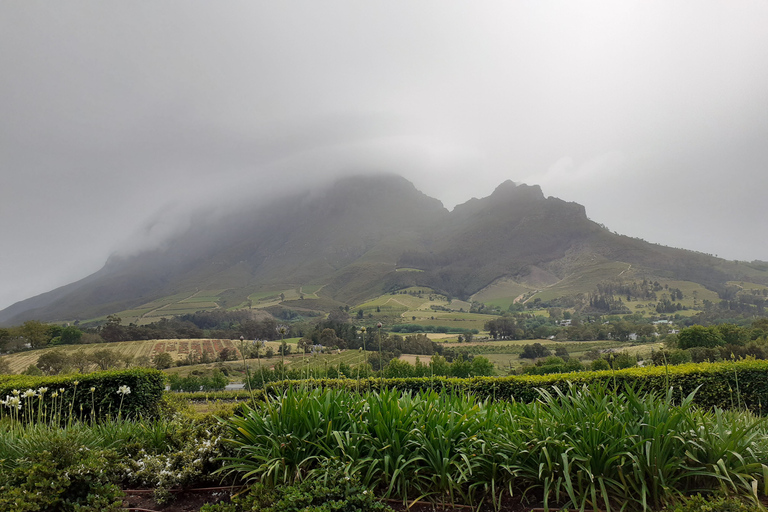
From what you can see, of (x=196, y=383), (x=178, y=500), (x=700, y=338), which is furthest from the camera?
(x=196, y=383)

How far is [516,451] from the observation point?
405cm

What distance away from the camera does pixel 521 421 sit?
4559 millimetres

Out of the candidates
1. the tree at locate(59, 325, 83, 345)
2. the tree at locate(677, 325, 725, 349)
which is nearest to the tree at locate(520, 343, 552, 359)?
the tree at locate(677, 325, 725, 349)

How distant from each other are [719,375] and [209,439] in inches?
542

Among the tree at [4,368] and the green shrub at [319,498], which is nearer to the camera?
the green shrub at [319,498]

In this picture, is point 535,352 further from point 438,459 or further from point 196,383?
point 438,459

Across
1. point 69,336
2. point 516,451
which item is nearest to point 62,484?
point 516,451

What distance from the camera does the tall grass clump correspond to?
3.75 m

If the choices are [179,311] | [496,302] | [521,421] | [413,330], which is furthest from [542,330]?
[179,311]

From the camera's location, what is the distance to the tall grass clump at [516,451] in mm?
3752

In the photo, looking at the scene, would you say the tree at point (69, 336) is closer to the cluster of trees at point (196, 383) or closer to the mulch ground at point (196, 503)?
the cluster of trees at point (196, 383)

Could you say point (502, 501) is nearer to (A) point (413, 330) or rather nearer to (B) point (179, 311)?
(A) point (413, 330)

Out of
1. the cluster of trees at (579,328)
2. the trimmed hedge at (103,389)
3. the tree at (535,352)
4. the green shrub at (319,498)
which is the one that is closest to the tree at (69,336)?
the trimmed hedge at (103,389)

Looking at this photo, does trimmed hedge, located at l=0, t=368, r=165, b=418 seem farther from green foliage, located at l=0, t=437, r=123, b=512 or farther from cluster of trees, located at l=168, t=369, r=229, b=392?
cluster of trees, located at l=168, t=369, r=229, b=392
